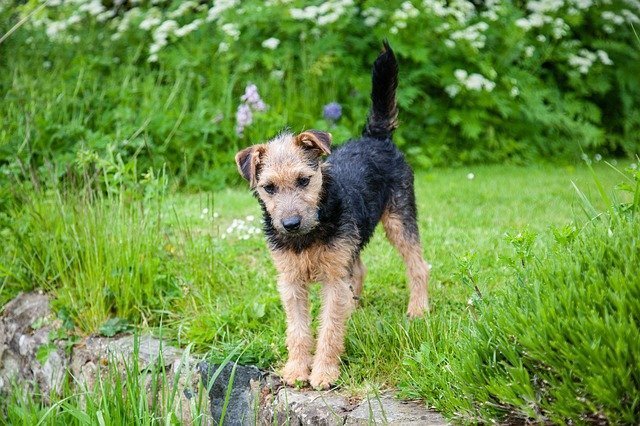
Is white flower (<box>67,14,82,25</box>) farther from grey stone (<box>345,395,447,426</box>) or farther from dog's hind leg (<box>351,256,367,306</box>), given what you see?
grey stone (<box>345,395,447,426</box>)

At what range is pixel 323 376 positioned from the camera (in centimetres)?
399

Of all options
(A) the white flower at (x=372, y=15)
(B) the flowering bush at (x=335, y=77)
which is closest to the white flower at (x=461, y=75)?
(B) the flowering bush at (x=335, y=77)

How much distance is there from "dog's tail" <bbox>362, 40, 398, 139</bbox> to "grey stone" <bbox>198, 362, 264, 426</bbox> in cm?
181

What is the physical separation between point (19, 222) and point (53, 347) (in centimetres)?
109

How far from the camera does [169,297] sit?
5.25 metres

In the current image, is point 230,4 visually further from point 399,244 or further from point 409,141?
point 399,244

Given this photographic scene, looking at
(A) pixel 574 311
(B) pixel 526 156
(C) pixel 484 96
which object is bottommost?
(B) pixel 526 156

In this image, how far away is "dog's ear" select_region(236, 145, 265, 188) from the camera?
4.24 meters

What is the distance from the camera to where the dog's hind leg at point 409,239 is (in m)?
4.82

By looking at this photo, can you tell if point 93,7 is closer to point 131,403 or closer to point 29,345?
point 29,345

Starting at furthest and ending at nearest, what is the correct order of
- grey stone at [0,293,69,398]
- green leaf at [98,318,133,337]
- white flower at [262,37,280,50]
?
white flower at [262,37,280,50]
grey stone at [0,293,69,398]
green leaf at [98,318,133,337]

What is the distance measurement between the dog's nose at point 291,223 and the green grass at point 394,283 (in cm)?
76

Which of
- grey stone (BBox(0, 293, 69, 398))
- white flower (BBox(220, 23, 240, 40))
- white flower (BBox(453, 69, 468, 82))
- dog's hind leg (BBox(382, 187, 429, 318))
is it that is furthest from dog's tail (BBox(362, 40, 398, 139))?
white flower (BBox(220, 23, 240, 40))

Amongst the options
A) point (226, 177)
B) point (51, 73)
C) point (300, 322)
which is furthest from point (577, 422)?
point (51, 73)
